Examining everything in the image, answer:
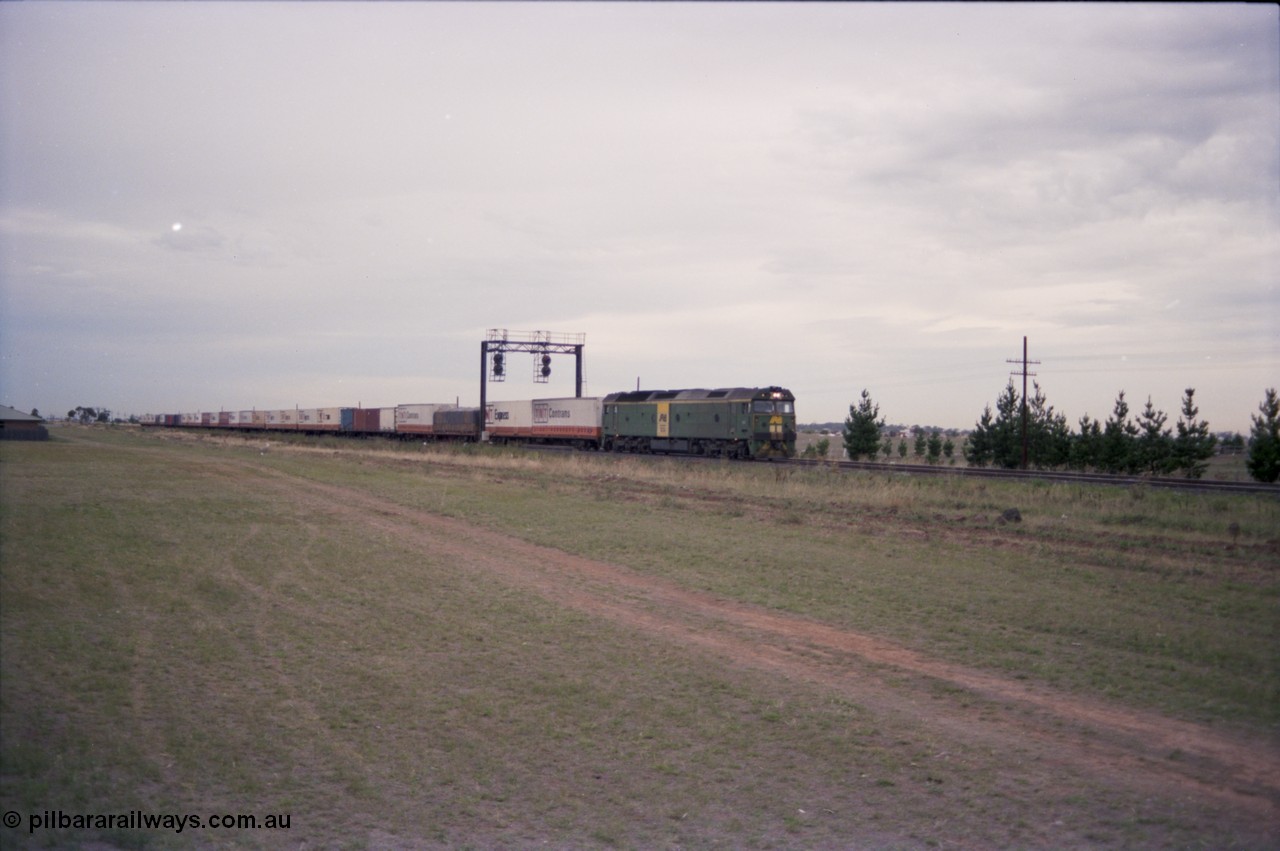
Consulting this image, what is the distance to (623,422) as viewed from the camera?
2073 inches

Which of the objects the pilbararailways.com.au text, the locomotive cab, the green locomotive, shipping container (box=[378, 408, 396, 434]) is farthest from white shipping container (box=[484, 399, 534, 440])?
the pilbararailways.com.au text

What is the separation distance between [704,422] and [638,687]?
125 ft

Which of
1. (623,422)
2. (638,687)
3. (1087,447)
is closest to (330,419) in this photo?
(623,422)

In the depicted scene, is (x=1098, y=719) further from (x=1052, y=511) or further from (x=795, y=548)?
(x=1052, y=511)

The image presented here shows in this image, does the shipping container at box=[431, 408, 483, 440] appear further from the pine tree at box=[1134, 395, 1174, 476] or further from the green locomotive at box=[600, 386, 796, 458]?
the pine tree at box=[1134, 395, 1174, 476]

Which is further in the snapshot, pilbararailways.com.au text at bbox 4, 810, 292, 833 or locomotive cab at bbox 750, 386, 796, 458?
locomotive cab at bbox 750, 386, 796, 458

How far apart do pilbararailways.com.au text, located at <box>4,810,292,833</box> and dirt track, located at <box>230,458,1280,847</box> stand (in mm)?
4786

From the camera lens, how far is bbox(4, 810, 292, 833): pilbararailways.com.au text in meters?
5.38

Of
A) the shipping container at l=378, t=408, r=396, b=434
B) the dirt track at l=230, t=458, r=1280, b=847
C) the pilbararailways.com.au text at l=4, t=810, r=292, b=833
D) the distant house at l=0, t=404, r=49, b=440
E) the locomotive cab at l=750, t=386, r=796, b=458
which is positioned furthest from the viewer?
the shipping container at l=378, t=408, r=396, b=434

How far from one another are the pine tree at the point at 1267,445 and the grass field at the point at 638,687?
20306mm

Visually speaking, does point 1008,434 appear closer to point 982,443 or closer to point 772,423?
point 982,443

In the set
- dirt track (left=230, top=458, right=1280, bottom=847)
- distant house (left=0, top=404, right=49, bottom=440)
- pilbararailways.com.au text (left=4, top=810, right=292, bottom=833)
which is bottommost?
pilbararailways.com.au text (left=4, top=810, right=292, bottom=833)

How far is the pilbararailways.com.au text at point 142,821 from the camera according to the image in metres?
5.38

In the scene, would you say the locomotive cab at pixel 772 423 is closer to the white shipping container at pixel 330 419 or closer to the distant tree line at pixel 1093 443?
the distant tree line at pixel 1093 443
